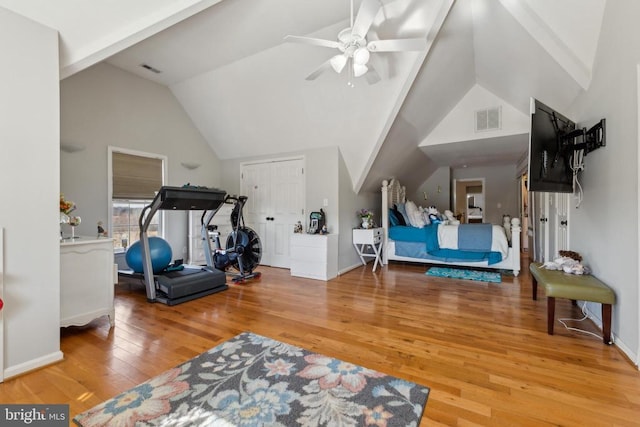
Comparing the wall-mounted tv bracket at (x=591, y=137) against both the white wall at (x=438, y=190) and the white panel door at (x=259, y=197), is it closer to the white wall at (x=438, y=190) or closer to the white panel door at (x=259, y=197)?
the white panel door at (x=259, y=197)

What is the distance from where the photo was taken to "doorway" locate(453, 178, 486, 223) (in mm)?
8695

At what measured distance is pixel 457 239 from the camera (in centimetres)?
494

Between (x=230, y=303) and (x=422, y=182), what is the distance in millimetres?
6777

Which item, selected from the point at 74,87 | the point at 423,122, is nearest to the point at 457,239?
the point at 423,122

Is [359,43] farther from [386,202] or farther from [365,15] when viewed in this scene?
[386,202]

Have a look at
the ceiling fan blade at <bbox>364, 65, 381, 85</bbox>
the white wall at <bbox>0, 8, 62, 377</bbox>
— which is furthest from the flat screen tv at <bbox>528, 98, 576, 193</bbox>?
the white wall at <bbox>0, 8, 62, 377</bbox>

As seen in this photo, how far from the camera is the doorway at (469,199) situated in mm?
8695

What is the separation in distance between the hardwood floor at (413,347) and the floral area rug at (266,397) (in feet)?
0.43

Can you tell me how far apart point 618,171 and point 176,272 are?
451 cm

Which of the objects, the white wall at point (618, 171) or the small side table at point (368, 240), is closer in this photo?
the white wall at point (618, 171)

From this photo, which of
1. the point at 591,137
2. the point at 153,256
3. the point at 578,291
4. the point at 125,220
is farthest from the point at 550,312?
the point at 125,220

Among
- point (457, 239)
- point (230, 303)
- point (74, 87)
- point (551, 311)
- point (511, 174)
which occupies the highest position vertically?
point (74, 87)

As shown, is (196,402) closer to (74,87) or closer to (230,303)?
(230,303)

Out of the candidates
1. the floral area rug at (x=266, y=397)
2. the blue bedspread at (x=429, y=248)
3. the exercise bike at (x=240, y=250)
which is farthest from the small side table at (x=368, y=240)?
the floral area rug at (x=266, y=397)
